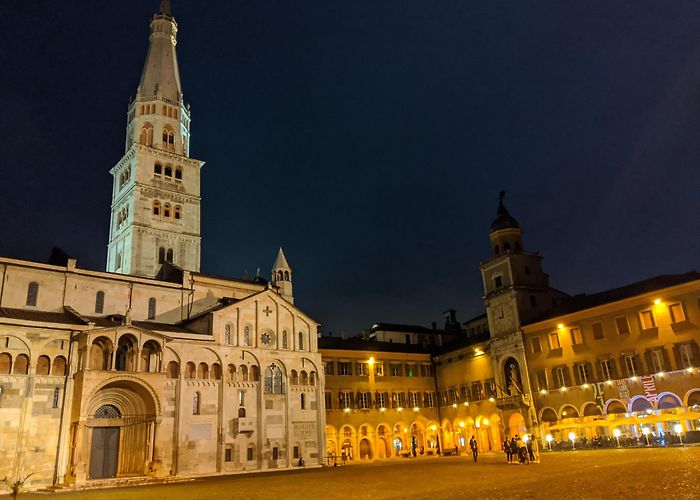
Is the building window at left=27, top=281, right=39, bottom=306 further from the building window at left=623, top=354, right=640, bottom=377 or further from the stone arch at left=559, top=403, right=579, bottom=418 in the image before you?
the building window at left=623, top=354, right=640, bottom=377

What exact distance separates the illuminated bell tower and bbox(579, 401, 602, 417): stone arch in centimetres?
4148

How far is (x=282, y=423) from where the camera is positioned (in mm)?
44344

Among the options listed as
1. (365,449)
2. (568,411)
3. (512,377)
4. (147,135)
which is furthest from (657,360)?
(147,135)

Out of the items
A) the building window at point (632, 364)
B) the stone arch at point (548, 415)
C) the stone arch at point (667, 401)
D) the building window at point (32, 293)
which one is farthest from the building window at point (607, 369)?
the building window at point (32, 293)

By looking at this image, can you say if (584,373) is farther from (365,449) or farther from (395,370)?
(365,449)

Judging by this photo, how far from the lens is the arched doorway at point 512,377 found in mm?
50562

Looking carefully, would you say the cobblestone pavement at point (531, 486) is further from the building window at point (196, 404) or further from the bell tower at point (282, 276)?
the bell tower at point (282, 276)

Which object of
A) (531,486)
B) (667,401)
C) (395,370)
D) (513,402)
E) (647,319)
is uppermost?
(647,319)

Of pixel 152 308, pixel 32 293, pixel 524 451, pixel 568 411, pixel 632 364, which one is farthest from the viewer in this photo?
pixel 568 411

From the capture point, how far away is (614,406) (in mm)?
42719

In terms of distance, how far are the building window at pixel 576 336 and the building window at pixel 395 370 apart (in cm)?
1978

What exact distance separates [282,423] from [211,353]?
8.31 meters

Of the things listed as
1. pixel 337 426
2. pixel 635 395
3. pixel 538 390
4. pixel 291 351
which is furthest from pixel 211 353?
pixel 635 395

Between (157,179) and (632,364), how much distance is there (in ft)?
167
